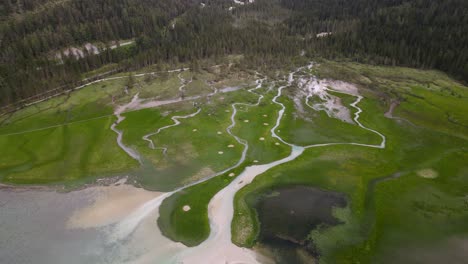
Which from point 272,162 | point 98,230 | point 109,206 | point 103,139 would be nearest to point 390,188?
point 272,162

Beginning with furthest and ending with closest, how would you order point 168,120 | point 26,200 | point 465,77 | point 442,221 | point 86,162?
point 465,77
point 168,120
point 86,162
point 26,200
point 442,221

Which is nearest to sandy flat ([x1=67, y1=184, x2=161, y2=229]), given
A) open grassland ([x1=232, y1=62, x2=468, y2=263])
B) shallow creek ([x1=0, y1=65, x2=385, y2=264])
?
shallow creek ([x1=0, y1=65, x2=385, y2=264])

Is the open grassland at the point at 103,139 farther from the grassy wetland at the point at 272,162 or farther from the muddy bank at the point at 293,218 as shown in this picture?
→ the muddy bank at the point at 293,218

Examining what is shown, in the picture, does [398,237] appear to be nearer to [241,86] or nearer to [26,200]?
[26,200]

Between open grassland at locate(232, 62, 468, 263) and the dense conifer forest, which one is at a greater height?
the dense conifer forest

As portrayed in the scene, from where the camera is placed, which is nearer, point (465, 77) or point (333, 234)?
point (333, 234)

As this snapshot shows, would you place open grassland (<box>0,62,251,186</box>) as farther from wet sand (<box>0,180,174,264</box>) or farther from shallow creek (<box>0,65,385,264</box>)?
shallow creek (<box>0,65,385,264</box>)

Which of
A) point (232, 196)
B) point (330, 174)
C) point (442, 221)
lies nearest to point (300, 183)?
point (330, 174)
